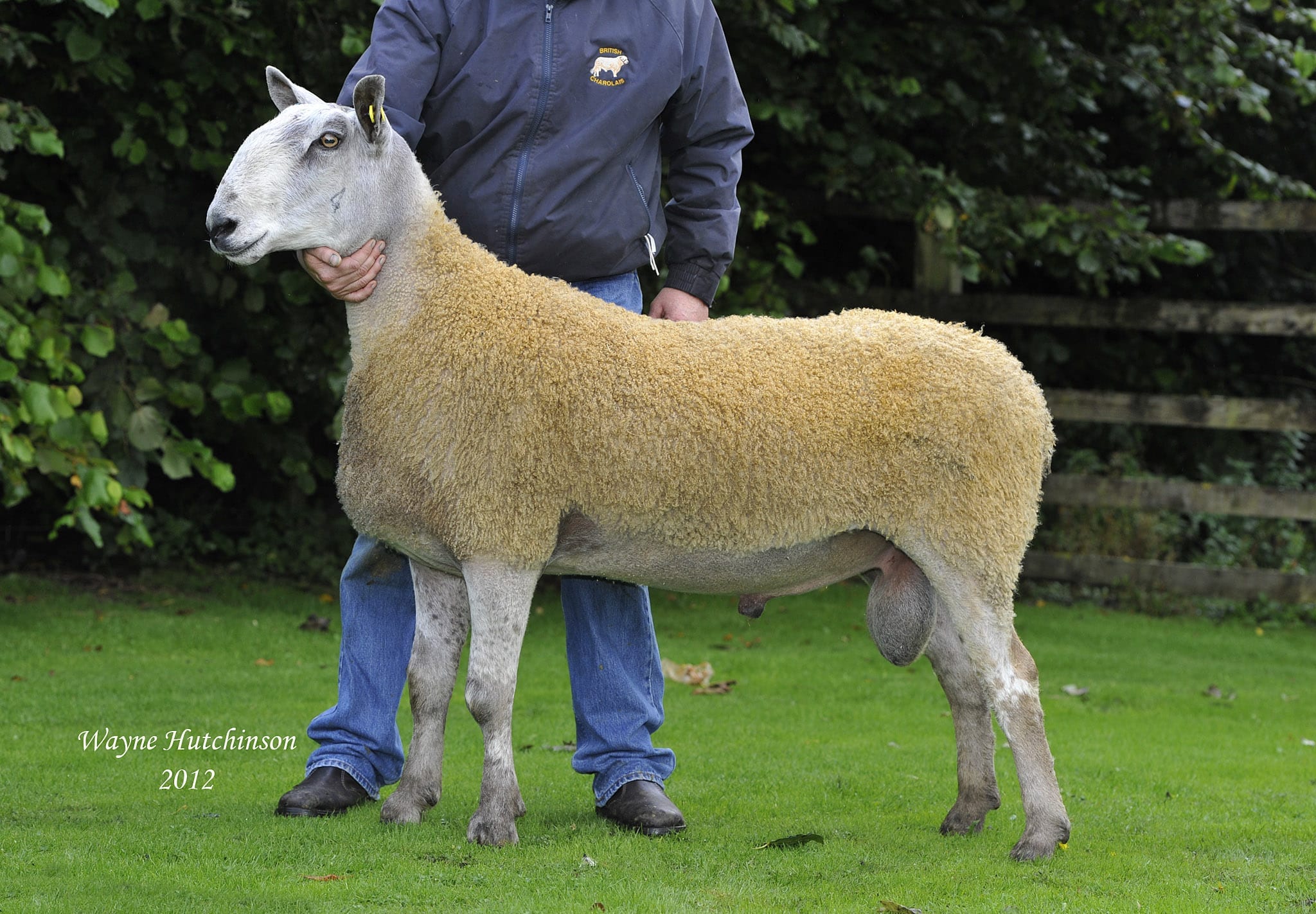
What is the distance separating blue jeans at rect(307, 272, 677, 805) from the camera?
167 inches

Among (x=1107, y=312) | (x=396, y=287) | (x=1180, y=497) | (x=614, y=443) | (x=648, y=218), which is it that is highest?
(x=648, y=218)

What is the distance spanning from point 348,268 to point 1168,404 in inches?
279

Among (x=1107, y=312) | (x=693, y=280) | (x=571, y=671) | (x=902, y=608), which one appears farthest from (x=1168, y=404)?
(x=571, y=671)

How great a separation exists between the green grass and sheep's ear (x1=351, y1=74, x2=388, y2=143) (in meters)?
1.90

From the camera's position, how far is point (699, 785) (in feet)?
15.4

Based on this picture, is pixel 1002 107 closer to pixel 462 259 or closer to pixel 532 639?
pixel 532 639

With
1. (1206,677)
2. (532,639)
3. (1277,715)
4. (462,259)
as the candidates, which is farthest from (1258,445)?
(462,259)

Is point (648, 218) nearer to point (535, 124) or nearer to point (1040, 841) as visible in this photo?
point (535, 124)

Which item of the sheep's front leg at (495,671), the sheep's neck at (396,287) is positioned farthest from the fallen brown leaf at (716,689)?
the sheep's neck at (396,287)

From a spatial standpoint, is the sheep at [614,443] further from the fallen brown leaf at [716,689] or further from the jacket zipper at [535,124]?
the fallen brown leaf at [716,689]

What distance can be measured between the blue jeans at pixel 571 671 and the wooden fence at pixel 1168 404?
5253 millimetres

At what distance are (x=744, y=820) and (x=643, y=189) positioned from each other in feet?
6.48

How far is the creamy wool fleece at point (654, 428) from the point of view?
Answer: 364 centimetres

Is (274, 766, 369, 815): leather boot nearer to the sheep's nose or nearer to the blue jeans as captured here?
the blue jeans
